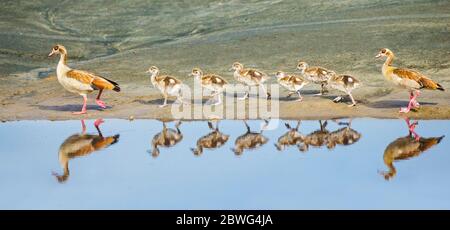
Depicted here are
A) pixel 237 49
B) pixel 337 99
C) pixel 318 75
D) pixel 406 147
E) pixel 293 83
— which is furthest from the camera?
pixel 237 49

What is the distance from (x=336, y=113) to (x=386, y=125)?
110 cm

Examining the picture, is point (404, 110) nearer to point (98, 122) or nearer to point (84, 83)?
point (98, 122)

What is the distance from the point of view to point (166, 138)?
1278cm

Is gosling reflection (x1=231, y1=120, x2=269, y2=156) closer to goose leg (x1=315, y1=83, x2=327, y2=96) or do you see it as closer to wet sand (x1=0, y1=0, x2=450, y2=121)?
wet sand (x1=0, y1=0, x2=450, y2=121)

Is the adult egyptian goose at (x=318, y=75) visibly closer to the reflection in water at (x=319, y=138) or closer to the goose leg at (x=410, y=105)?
the goose leg at (x=410, y=105)

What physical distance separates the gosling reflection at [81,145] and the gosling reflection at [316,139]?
2514mm

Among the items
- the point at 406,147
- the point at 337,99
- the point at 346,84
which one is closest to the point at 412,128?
the point at 406,147

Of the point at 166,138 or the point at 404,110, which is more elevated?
the point at 404,110

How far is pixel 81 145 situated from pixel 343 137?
345 centimetres

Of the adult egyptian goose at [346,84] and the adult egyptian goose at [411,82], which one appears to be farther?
the adult egyptian goose at [346,84]

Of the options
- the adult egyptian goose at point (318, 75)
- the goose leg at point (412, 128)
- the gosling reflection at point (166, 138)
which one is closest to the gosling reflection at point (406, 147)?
the goose leg at point (412, 128)

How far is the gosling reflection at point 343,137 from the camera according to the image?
12.1 metres

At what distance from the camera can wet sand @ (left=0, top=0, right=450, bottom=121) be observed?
48.8 feet
